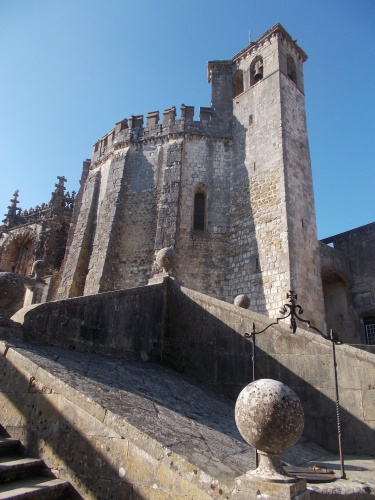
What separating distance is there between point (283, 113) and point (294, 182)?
330cm

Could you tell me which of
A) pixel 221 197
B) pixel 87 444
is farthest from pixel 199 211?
pixel 87 444

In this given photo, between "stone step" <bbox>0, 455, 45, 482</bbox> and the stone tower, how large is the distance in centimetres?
1030

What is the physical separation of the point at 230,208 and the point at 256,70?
7.16 meters

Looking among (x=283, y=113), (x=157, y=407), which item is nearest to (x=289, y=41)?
(x=283, y=113)

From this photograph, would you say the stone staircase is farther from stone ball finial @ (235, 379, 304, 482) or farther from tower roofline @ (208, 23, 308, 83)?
tower roofline @ (208, 23, 308, 83)

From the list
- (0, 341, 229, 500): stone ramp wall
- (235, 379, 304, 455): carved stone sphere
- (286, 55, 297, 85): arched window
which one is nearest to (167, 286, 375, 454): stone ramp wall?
(235, 379, 304, 455): carved stone sphere

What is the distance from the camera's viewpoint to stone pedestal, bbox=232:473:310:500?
2.26 meters

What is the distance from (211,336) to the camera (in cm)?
701

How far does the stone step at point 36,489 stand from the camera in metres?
2.67

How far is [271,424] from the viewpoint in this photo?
2477mm

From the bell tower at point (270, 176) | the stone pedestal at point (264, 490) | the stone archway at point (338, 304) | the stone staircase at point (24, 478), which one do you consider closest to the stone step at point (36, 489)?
the stone staircase at point (24, 478)

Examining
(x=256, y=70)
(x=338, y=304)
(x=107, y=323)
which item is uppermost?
(x=256, y=70)

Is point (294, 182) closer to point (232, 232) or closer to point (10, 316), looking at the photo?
point (232, 232)

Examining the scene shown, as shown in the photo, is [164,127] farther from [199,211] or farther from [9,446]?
[9,446]
